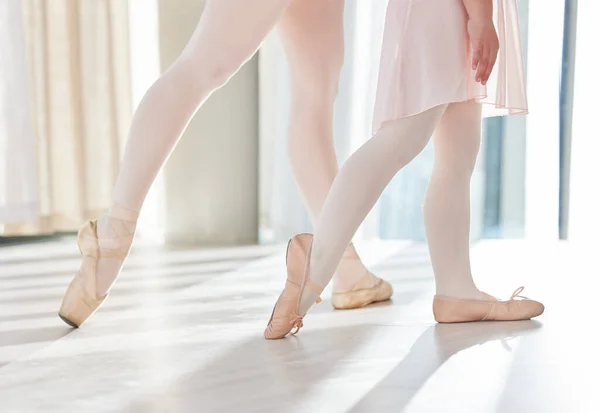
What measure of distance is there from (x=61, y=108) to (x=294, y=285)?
88.5 inches

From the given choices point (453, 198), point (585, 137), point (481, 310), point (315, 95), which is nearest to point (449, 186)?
point (453, 198)

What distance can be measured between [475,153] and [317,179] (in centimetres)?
30

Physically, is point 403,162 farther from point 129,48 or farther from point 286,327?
point 129,48

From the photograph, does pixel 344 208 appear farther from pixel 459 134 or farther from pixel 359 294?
pixel 359 294

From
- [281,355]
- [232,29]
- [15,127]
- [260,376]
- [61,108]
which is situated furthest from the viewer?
[61,108]

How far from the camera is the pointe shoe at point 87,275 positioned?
128 cm

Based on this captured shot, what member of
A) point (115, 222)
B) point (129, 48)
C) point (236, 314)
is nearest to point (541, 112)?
point (129, 48)

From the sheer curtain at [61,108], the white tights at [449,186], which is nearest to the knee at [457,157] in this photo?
the white tights at [449,186]

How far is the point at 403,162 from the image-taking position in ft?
3.91

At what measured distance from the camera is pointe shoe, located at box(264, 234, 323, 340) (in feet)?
3.88

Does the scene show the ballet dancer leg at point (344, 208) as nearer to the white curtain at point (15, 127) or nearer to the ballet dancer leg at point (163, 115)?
the ballet dancer leg at point (163, 115)

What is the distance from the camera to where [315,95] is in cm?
146

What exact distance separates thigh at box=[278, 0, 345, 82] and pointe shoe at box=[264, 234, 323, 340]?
15.7 inches

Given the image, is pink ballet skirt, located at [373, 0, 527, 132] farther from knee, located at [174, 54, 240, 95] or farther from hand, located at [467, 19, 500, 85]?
knee, located at [174, 54, 240, 95]
